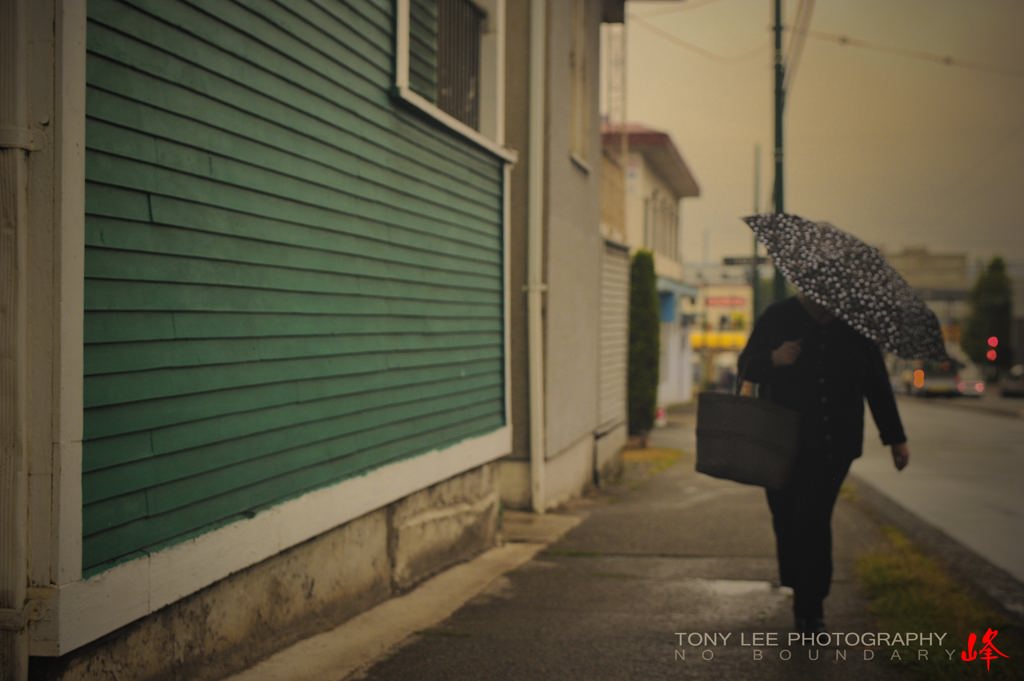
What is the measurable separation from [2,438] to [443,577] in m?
4.48

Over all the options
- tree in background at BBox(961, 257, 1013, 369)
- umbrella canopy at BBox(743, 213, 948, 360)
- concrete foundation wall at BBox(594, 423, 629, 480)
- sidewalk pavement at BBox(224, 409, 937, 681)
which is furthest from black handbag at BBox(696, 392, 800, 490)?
tree in background at BBox(961, 257, 1013, 369)

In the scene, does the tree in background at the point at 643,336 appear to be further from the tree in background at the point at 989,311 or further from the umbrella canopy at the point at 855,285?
the tree in background at the point at 989,311

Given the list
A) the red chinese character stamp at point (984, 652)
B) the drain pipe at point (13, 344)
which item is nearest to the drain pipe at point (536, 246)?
the red chinese character stamp at point (984, 652)

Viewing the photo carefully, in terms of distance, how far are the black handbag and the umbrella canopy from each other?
0.61m

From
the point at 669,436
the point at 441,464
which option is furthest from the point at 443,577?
the point at 669,436

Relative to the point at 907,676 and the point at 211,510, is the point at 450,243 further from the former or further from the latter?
the point at 907,676

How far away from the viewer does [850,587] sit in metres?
7.34

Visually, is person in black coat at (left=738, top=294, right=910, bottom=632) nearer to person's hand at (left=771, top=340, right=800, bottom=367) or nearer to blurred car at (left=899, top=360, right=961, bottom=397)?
person's hand at (left=771, top=340, right=800, bottom=367)

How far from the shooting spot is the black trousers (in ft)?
18.5

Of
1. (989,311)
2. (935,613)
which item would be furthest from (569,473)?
(989,311)

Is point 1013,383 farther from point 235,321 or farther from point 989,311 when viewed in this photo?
point 235,321

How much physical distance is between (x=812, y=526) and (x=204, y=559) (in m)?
3.07

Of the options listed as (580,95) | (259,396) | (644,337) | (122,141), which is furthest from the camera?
(644,337)

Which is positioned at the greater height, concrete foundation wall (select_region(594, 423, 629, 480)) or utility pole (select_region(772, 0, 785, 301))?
utility pole (select_region(772, 0, 785, 301))
